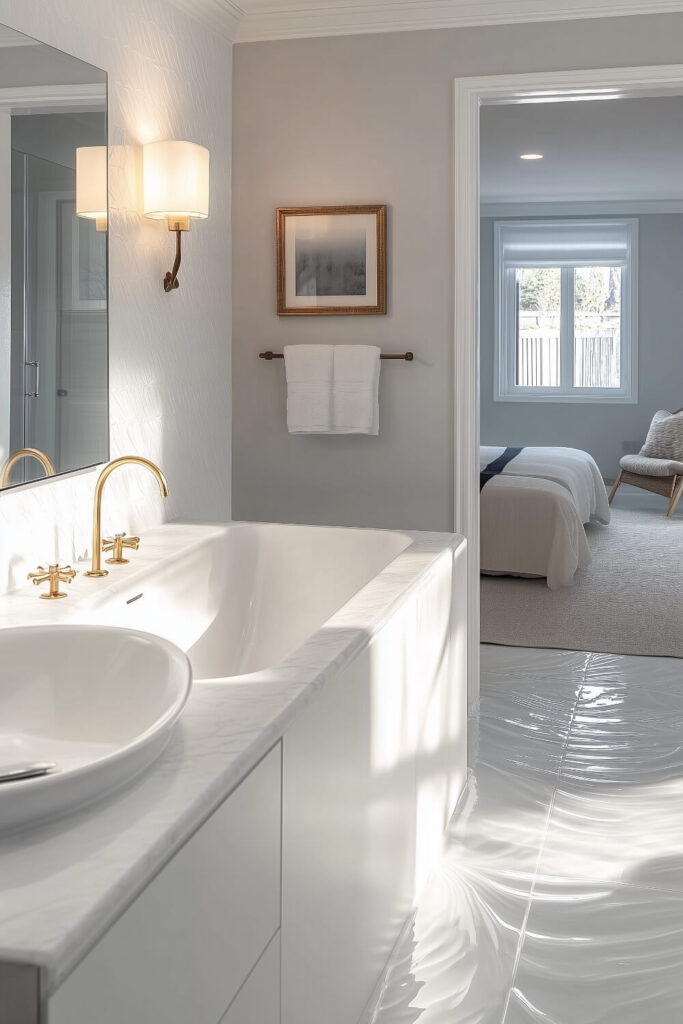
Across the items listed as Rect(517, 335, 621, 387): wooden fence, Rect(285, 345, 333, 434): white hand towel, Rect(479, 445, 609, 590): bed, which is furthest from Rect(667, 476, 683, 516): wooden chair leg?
Rect(285, 345, 333, 434): white hand towel

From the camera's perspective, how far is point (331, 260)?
3.59 m

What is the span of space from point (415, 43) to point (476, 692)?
7.22ft

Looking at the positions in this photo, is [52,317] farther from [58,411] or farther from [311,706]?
[311,706]

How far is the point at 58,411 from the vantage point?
246cm

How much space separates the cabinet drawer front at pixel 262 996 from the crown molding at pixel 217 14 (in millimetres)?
2710

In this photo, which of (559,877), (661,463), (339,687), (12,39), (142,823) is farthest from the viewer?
(661,463)

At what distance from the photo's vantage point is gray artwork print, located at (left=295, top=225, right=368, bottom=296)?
11.7ft

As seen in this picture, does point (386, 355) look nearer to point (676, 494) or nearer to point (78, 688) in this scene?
point (78, 688)

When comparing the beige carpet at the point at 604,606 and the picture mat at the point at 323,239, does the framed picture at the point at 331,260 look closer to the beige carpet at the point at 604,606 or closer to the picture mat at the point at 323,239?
the picture mat at the point at 323,239

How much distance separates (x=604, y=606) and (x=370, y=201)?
241 cm

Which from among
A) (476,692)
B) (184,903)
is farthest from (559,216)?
(184,903)

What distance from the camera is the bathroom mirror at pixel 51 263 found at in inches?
87.7

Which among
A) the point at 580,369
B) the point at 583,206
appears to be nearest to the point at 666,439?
the point at 580,369

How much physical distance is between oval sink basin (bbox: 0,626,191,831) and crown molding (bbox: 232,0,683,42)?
258cm
